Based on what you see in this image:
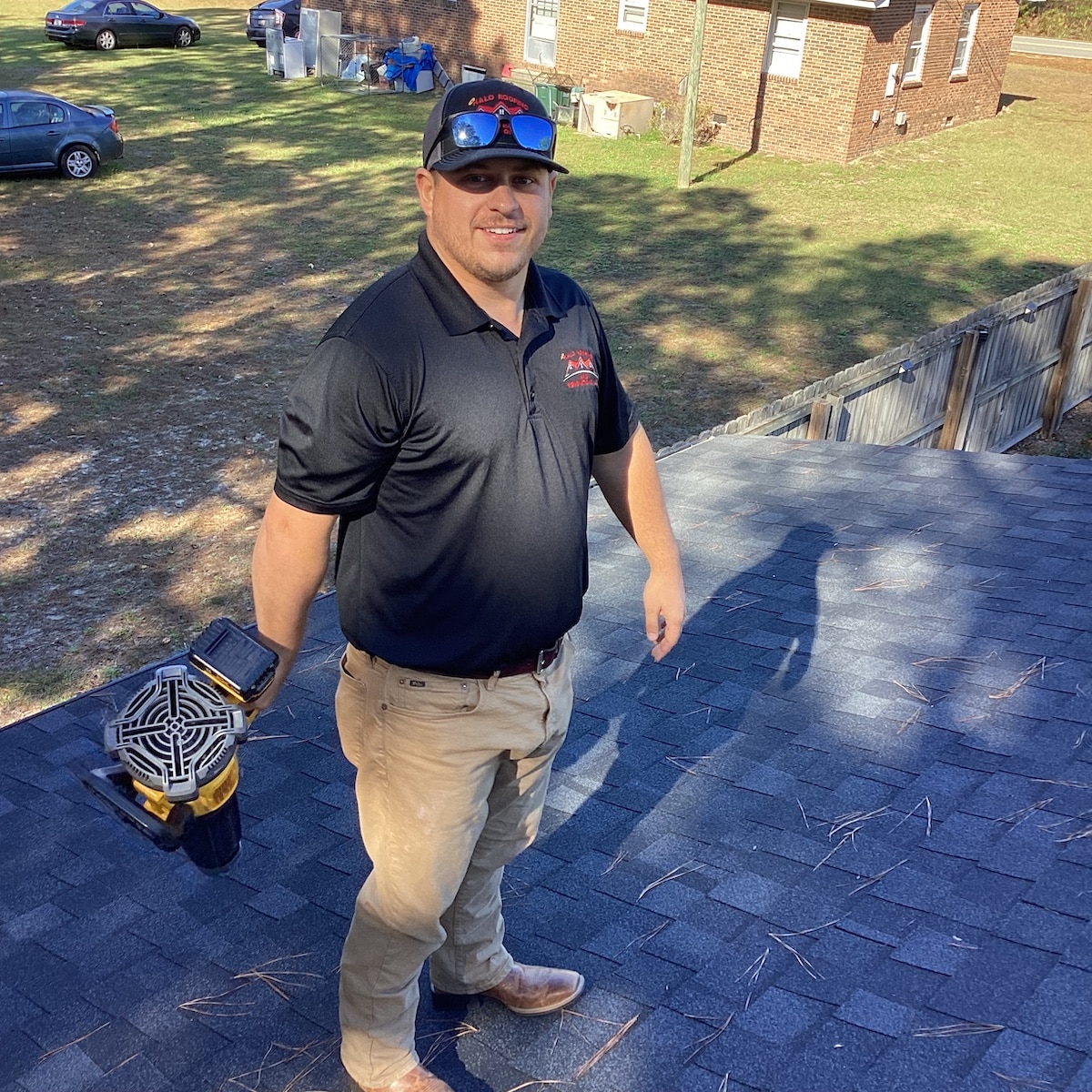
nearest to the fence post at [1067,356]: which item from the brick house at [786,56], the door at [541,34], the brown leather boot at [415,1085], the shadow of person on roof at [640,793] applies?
the shadow of person on roof at [640,793]

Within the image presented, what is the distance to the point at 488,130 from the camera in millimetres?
2371

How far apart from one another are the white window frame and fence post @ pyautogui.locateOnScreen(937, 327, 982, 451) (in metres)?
17.5

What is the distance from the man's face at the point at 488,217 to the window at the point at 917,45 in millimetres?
22627

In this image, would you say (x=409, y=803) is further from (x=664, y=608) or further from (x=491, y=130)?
(x=491, y=130)

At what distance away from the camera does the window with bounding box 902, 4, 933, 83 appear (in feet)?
72.9

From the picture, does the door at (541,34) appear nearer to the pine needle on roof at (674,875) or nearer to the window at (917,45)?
the window at (917,45)

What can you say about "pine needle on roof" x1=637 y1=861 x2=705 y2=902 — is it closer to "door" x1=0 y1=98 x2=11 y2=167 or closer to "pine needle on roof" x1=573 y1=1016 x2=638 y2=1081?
"pine needle on roof" x1=573 y1=1016 x2=638 y2=1081

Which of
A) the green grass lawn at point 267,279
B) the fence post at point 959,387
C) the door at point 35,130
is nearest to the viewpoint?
the green grass lawn at point 267,279

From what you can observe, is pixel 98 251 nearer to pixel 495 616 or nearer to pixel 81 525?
pixel 81 525

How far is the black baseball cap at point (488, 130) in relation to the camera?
236cm

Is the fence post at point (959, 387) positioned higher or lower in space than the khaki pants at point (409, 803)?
lower

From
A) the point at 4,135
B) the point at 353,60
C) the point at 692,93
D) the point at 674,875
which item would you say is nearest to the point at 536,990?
the point at 674,875

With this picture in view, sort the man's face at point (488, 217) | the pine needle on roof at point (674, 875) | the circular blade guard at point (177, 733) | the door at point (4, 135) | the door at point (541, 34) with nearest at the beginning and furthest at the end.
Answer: the circular blade guard at point (177, 733) → the man's face at point (488, 217) → the pine needle on roof at point (674, 875) → the door at point (4, 135) → the door at point (541, 34)

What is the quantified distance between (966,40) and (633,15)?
23.7ft
